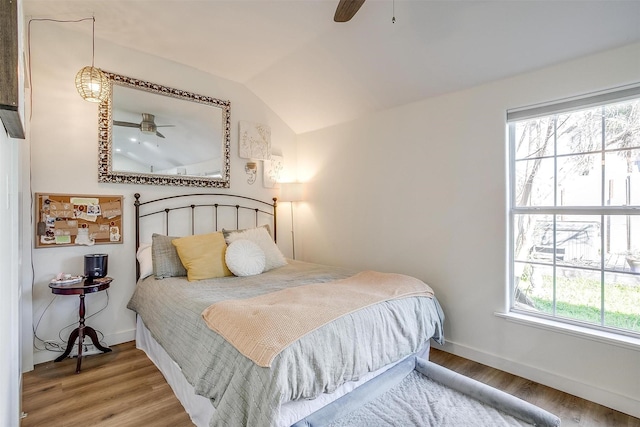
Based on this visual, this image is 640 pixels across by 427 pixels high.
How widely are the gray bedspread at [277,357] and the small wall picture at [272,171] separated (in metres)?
1.66

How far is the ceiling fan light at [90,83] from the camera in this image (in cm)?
244

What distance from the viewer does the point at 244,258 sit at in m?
2.72

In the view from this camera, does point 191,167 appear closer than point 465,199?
No

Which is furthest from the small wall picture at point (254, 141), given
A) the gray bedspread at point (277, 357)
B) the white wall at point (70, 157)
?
the gray bedspread at point (277, 357)

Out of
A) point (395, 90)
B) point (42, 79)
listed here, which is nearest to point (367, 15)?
point (395, 90)

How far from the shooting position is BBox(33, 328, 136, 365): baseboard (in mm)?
2414

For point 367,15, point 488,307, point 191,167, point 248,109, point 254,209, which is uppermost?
point 367,15

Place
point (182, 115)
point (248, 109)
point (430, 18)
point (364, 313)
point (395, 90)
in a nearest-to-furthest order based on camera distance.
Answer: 1. point (364, 313)
2. point (430, 18)
3. point (395, 90)
4. point (182, 115)
5. point (248, 109)

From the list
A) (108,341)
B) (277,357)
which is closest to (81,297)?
(108,341)

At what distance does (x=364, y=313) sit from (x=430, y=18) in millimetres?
2094

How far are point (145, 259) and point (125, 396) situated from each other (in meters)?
1.10

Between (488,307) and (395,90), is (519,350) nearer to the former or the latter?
(488,307)

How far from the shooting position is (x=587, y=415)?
1872mm

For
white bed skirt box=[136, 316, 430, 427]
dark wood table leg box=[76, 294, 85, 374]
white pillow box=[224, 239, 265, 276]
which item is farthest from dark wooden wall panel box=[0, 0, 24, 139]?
dark wood table leg box=[76, 294, 85, 374]
